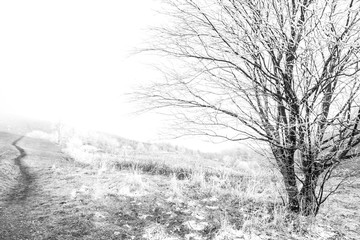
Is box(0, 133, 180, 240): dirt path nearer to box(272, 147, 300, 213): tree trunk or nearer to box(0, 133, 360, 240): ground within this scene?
Result: box(0, 133, 360, 240): ground

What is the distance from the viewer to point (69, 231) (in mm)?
3842

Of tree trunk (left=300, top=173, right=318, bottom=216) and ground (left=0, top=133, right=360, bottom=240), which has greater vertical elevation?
tree trunk (left=300, top=173, right=318, bottom=216)

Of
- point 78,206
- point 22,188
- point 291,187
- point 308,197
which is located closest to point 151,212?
point 78,206

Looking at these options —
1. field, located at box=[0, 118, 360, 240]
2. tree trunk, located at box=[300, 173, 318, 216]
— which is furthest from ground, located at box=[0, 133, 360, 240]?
tree trunk, located at box=[300, 173, 318, 216]

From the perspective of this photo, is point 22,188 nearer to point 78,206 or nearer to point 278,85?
point 78,206

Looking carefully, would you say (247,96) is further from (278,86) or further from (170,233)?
(170,233)

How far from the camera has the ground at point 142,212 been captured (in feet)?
13.1

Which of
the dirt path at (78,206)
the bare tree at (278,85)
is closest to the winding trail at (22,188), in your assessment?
the dirt path at (78,206)

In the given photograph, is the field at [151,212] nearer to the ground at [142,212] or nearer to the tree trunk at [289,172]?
the ground at [142,212]

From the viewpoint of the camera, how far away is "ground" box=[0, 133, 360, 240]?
398 centimetres

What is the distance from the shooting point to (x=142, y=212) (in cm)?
473

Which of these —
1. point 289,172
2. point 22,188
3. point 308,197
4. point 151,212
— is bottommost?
point 22,188

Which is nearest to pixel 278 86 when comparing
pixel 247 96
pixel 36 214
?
pixel 247 96

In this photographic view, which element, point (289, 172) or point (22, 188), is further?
point (22, 188)
